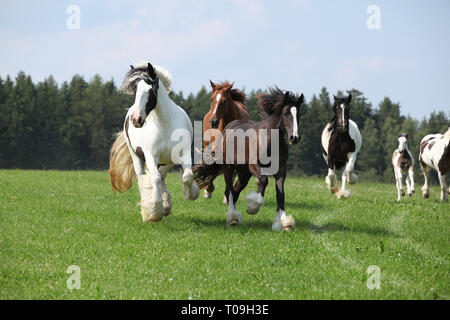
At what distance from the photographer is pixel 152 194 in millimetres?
10000

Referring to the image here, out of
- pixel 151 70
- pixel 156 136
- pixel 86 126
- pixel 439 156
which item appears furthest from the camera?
pixel 86 126

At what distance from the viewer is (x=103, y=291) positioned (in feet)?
20.1

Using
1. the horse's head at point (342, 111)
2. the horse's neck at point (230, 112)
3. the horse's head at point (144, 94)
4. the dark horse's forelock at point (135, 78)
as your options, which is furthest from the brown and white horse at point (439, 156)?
the dark horse's forelock at point (135, 78)

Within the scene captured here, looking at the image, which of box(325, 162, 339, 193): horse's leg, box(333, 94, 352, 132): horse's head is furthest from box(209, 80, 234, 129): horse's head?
box(325, 162, 339, 193): horse's leg

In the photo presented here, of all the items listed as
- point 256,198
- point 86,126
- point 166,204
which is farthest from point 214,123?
point 86,126

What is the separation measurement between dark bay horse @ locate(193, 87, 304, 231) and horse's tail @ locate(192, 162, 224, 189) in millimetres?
863

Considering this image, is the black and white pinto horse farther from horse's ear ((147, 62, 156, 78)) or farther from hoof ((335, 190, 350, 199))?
horse's ear ((147, 62, 156, 78))

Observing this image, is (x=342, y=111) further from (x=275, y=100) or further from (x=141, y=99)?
(x=141, y=99)

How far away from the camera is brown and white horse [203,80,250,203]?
483 inches

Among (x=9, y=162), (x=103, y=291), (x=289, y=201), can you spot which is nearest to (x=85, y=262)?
(x=103, y=291)

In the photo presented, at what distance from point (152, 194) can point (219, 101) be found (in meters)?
3.49

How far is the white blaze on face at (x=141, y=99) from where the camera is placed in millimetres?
9359

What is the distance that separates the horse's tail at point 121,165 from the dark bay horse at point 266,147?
2.86 m
